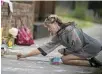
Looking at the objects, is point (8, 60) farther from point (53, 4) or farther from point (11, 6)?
point (53, 4)

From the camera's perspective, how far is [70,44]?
6.02m

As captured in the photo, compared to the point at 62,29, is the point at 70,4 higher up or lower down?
lower down

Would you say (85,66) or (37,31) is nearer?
(85,66)

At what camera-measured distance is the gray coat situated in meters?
5.96

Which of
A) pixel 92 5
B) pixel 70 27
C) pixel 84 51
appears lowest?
pixel 92 5

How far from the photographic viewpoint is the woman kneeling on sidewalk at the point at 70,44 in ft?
19.6

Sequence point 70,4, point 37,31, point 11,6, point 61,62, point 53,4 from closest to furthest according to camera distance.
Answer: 1. point 61,62
2. point 11,6
3. point 37,31
4. point 53,4
5. point 70,4

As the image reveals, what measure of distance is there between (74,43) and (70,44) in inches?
2.8

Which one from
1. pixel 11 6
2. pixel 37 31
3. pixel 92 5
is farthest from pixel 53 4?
pixel 92 5

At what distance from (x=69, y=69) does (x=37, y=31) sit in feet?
16.2

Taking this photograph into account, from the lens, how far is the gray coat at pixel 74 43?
235 inches

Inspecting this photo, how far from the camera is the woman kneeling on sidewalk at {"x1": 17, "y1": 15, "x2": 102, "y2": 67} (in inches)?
235

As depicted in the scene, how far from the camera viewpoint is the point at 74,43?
5992 mm

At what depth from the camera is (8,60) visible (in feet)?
20.7
